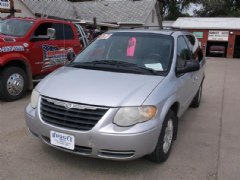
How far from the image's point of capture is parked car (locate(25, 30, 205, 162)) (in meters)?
3.20

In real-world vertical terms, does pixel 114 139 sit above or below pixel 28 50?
below

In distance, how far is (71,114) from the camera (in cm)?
Answer: 329

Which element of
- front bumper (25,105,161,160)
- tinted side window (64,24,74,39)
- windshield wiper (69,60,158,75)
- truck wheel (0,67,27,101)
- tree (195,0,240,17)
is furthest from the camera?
tree (195,0,240,17)

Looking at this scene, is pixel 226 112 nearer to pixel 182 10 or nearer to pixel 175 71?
pixel 175 71

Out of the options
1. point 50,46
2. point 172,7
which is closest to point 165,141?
point 50,46

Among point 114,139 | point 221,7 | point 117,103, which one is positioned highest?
point 117,103

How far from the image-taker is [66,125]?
3.32 m

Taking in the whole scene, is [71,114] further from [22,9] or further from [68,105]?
[22,9]

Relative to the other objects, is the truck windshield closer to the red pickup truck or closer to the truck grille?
the red pickup truck

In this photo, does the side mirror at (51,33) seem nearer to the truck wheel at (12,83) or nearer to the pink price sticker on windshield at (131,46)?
the truck wheel at (12,83)

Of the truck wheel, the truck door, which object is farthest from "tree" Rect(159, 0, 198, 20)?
the truck wheel

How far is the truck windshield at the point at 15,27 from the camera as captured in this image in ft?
23.4

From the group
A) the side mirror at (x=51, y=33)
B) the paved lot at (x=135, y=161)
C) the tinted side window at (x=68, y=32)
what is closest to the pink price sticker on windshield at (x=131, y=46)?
the paved lot at (x=135, y=161)

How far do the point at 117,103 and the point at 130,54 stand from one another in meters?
1.35
